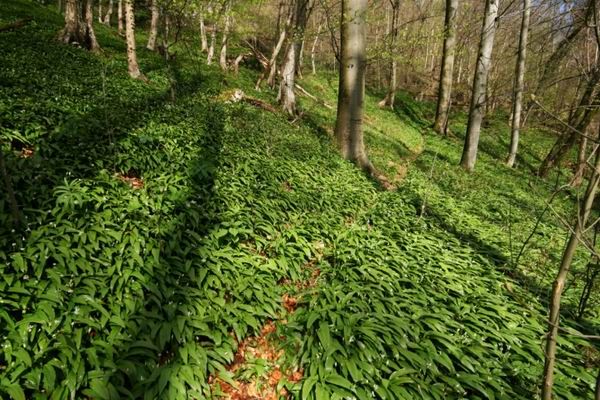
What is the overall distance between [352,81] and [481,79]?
644cm

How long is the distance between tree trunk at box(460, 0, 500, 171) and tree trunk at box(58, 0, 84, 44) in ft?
54.7

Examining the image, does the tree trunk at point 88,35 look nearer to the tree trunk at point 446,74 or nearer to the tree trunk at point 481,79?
the tree trunk at point 481,79

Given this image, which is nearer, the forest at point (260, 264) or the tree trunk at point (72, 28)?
the forest at point (260, 264)

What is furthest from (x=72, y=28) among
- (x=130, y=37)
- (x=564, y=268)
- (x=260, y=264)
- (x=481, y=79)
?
(x=564, y=268)

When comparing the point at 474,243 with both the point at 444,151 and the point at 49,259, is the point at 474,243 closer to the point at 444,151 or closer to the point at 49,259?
the point at 49,259

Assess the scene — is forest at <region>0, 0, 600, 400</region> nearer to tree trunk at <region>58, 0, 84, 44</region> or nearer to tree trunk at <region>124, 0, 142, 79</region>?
tree trunk at <region>124, 0, 142, 79</region>

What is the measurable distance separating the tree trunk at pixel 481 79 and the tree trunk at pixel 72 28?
16.7 meters

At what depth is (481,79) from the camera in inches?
541

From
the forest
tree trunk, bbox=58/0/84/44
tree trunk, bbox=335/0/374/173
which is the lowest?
the forest

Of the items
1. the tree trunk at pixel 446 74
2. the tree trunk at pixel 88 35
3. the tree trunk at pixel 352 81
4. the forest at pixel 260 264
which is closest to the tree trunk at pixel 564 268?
the forest at pixel 260 264

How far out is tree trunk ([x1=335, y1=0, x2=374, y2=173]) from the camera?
9970mm

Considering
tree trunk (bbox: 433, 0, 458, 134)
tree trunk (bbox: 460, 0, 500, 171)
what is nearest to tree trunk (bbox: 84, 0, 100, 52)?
tree trunk (bbox: 460, 0, 500, 171)

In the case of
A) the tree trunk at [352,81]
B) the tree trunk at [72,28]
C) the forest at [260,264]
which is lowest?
the forest at [260,264]

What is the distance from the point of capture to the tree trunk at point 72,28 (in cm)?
1560
